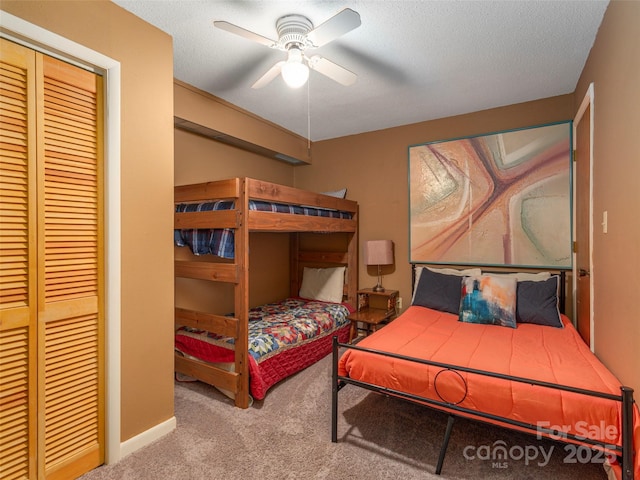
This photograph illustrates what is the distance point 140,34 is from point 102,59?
13.1 inches

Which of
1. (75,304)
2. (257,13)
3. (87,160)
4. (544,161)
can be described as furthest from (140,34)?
(544,161)

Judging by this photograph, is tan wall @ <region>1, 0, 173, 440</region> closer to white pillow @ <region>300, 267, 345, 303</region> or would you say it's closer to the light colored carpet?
the light colored carpet

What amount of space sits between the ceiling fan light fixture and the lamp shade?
218cm

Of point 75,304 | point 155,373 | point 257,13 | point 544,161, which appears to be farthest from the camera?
point 544,161

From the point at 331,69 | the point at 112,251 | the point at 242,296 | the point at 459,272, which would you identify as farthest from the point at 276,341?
the point at 331,69

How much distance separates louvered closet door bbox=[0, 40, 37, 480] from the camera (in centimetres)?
150

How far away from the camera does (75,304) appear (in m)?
1.75

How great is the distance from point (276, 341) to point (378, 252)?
159cm

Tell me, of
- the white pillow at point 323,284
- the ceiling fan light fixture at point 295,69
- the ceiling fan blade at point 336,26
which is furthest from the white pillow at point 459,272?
the ceiling fan blade at point 336,26

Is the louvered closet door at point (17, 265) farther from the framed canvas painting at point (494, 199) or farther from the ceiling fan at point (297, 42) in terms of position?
the framed canvas painting at point (494, 199)

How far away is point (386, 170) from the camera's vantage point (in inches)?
158

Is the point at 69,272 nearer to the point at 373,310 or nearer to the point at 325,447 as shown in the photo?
the point at 325,447

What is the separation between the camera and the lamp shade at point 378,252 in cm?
374

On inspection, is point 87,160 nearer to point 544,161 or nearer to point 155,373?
point 155,373
